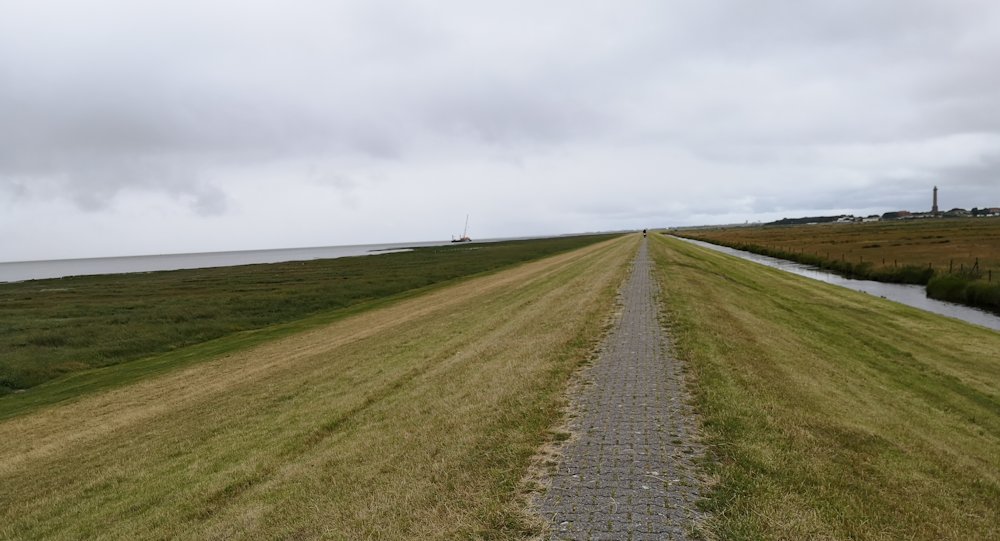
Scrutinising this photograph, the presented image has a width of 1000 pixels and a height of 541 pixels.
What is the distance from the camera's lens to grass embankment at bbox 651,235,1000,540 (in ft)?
17.1

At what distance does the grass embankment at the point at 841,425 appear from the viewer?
520cm

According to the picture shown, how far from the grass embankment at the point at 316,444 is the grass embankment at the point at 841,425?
248 centimetres

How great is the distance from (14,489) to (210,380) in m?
6.93

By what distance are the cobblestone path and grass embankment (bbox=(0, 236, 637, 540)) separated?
1.81 feet

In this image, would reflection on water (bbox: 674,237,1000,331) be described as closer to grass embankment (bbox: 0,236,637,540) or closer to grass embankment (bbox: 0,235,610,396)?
grass embankment (bbox: 0,236,637,540)

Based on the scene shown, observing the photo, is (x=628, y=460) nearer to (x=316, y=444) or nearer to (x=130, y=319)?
(x=316, y=444)

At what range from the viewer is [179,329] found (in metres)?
29.1

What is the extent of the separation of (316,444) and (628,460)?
5677 mm

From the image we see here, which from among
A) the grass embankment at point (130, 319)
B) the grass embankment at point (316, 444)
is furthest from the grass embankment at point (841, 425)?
the grass embankment at point (130, 319)

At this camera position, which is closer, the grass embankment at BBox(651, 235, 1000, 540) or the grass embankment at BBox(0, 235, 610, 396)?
the grass embankment at BBox(651, 235, 1000, 540)

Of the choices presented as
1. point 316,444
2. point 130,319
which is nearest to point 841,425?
point 316,444

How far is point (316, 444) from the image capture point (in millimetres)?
8867

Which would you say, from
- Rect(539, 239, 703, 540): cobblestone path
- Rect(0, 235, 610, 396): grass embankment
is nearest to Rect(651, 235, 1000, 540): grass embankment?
Rect(539, 239, 703, 540): cobblestone path

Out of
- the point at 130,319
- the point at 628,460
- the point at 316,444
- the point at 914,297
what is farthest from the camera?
the point at 130,319
